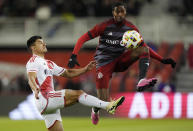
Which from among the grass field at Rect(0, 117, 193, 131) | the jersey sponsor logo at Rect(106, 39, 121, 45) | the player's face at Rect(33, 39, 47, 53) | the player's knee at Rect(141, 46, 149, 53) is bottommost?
the grass field at Rect(0, 117, 193, 131)

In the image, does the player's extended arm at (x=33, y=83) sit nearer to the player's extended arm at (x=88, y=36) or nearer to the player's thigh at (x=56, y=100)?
the player's thigh at (x=56, y=100)

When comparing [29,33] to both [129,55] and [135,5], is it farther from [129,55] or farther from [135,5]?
[129,55]

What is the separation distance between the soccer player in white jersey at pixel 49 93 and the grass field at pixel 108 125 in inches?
210

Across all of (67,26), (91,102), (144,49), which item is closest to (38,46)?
(91,102)

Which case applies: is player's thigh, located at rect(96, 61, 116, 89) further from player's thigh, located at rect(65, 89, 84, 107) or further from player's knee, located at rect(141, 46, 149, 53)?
player's thigh, located at rect(65, 89, 84, 107)

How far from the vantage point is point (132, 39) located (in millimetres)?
9789

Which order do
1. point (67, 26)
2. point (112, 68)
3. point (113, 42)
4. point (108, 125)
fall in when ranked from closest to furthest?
1. point (113, 42)
2. point (112, 68)
3. point (108, 125)
4. point (67, 26)

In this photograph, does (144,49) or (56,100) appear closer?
(56,100)

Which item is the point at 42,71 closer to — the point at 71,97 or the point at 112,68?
the point at 71,97

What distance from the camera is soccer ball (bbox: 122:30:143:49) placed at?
980cm

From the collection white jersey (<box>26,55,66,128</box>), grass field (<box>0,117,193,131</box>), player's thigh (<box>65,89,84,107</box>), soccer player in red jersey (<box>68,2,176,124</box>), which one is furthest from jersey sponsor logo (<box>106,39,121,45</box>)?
grass field (<box>0,117,193,131</box>)

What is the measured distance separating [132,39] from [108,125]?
6.61 meters

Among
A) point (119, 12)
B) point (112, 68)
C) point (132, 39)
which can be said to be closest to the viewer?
point (132, 39)

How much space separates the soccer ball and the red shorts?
183 millimetres
